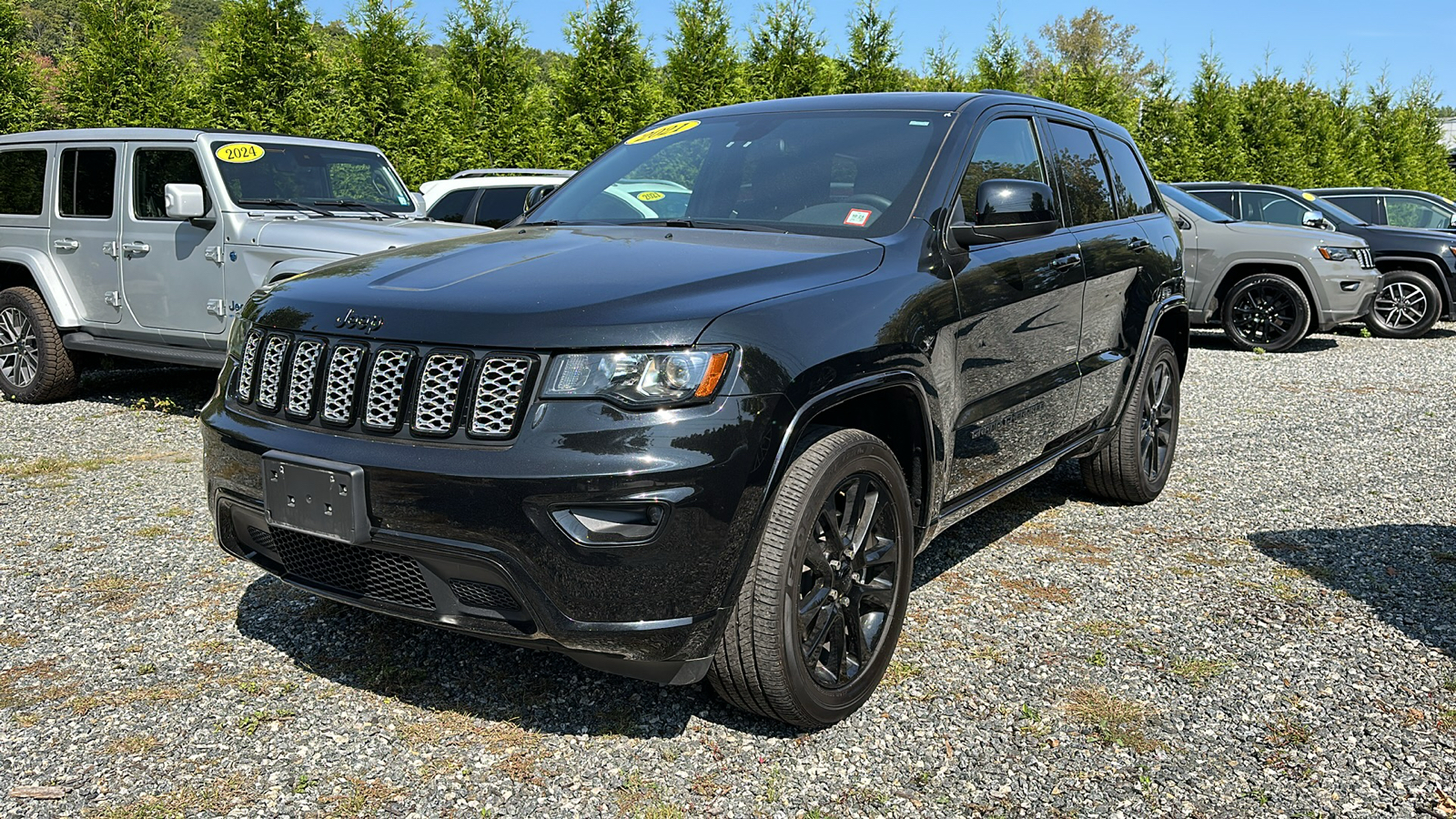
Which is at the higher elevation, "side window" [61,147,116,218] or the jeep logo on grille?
"side window" [61,147,116,218]

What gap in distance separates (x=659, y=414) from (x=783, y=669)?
29.9 inches

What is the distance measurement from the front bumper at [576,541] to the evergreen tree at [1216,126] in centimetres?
2032

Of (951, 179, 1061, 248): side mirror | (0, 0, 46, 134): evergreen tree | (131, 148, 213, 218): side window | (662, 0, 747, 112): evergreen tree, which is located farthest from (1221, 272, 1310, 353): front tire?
(0, 0, 46, 134): evergreen tree


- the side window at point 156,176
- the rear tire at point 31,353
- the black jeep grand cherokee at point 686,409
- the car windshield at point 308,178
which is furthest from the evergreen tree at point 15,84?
the black jeep grand cherokee at point 686,409

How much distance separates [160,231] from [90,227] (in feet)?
2.36

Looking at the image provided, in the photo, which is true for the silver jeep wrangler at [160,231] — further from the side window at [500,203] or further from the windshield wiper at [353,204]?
the side window at [500,203]

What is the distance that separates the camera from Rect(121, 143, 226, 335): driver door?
24.3 ft

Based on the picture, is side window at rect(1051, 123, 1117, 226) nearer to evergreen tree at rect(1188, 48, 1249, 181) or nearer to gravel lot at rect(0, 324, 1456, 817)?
gravel lot at rect(0, 324, 1456, 817)

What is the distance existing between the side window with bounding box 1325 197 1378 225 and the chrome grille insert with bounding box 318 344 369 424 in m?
15.7

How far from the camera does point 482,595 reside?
2.83 metres

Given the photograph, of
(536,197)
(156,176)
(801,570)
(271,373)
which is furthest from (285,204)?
(801,570)

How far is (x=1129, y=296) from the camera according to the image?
509 cm

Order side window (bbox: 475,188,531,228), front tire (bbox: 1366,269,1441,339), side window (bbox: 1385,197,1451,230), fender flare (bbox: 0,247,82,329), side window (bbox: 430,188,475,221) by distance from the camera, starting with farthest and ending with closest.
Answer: side window (bbox: 1385,197,1451,230), front tire (bbox: 1366,269,1441,339), side window (bbox: 430,188,475,221), side window (bbox: 475,188,531,228), fender flare (bbox: 0,247,82,329)

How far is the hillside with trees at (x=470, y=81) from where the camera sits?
489 inches
